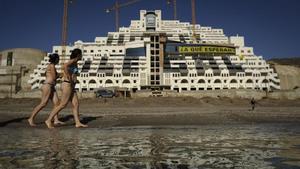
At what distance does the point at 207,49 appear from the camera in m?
76.0

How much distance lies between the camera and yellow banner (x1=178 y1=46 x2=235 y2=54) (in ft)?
245

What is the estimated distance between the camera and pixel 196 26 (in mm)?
101375

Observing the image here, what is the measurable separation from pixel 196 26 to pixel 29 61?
66863 millimetres

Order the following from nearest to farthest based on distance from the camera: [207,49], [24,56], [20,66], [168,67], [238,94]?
[238,94] < [168,67] < [20,66] < [207,49] < [24,56]

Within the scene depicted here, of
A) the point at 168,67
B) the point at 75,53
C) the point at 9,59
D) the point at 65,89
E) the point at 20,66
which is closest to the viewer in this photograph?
the point at 65,89

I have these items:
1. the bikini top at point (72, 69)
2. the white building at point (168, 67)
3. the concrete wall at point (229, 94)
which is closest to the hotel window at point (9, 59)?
the white building at point (168, 67)

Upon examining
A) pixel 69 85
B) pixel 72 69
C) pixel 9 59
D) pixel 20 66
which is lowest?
pixel 69 85

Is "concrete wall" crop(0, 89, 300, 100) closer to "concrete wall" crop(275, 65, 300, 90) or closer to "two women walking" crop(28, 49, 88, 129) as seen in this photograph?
"two women walking" crop(28, 49, 88, 129)

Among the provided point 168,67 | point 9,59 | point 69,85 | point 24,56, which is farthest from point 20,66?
point 69,85

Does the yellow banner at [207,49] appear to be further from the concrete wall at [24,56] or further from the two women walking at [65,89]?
the two women walking at [65,89]

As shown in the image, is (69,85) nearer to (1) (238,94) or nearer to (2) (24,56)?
(1) (238,94)

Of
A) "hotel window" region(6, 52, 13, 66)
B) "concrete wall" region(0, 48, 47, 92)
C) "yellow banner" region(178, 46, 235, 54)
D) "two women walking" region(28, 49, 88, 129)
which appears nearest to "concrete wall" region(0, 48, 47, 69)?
"concrete wall" region(0, 48, 47, 92)

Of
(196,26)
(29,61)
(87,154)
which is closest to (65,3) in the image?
(29,61)

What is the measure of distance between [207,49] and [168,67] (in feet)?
56.6
